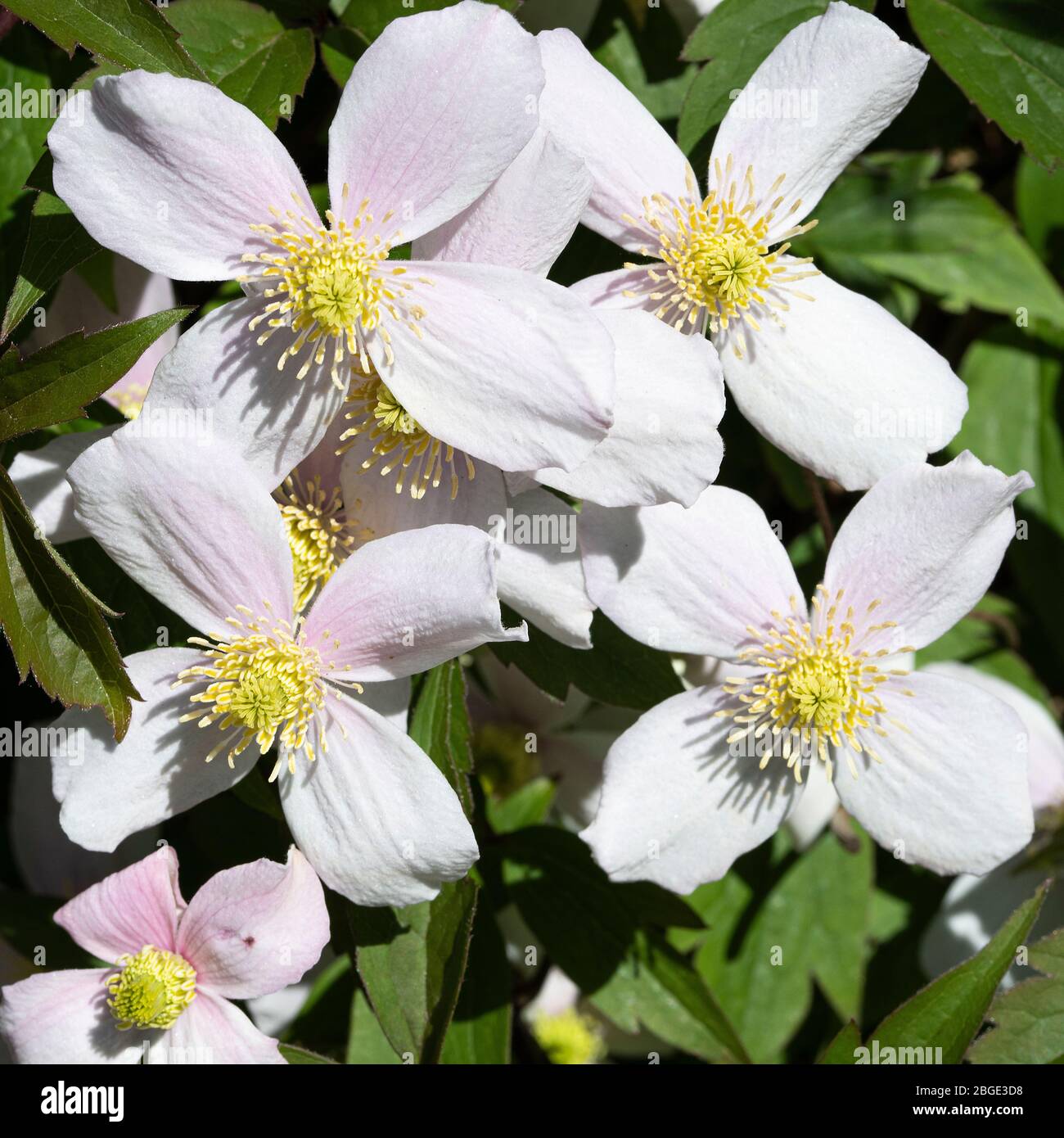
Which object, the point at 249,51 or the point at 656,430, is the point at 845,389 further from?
the point at 249,51

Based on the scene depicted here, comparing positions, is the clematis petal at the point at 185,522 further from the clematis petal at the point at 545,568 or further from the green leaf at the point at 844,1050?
the green leaf at the point at 844,1050

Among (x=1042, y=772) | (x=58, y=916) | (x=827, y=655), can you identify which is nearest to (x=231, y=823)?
(x=58, y=916)

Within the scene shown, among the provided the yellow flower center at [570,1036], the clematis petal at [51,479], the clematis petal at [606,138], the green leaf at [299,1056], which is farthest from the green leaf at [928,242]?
the yellow flower center at [570,1036]

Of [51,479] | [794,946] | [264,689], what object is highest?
[51,479]

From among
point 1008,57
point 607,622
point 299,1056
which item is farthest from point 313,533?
point 1008,57

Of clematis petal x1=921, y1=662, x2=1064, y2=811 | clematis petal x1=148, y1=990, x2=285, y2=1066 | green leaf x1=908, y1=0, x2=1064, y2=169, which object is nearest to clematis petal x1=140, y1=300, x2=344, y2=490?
clematis petal x1=148, y1=990, x2=285, y2=1066
